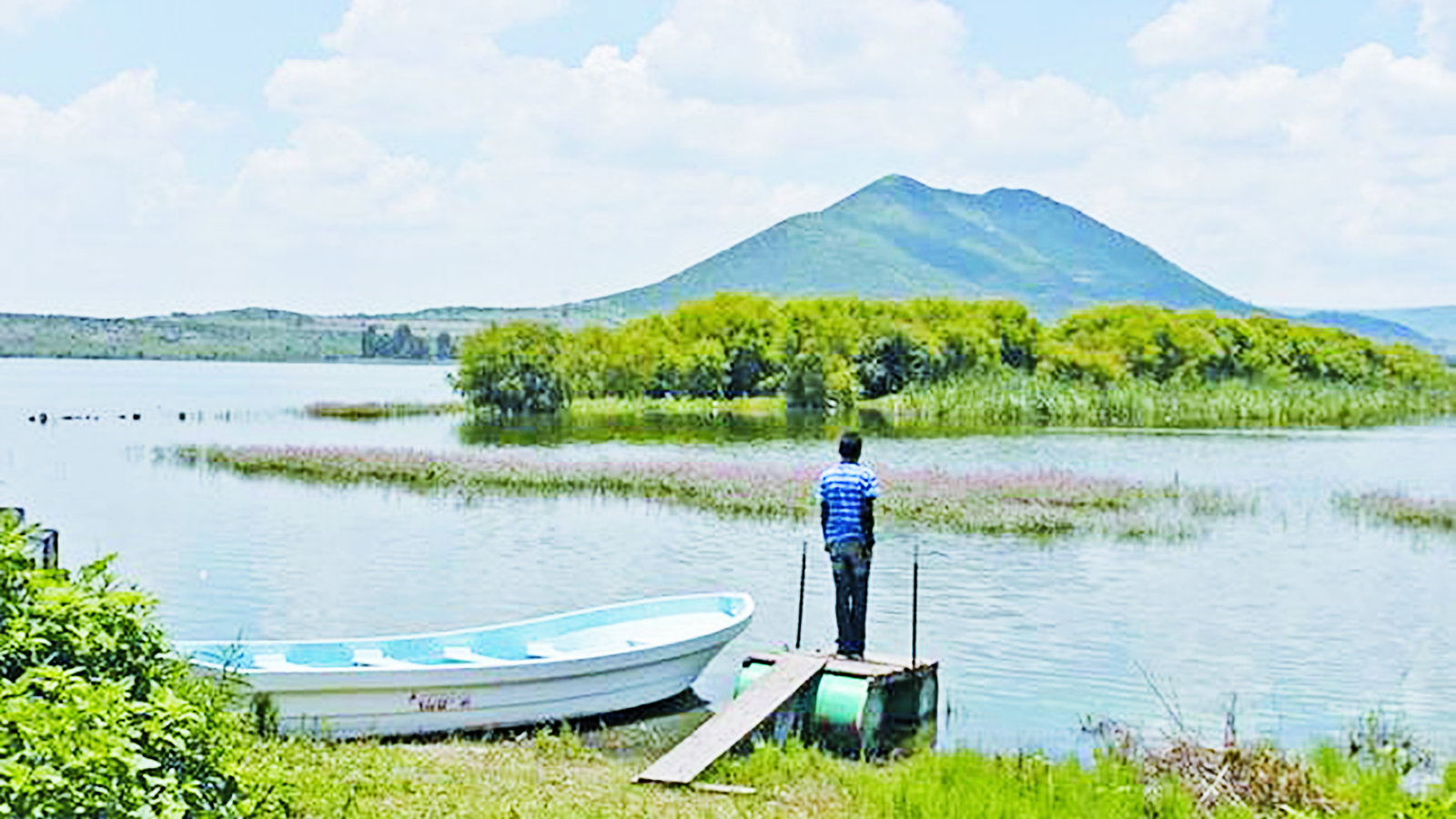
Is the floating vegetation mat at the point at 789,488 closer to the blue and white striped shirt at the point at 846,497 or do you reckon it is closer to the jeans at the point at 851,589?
the jeans at the point at 851,589

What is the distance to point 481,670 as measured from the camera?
14398 millimetres

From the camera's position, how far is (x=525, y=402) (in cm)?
8381

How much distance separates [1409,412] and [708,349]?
1487 inches

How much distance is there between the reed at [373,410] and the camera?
Result: 78162 millimetres

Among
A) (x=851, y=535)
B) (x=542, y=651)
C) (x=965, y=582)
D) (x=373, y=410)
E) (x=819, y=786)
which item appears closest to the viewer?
(x=819, y=786)

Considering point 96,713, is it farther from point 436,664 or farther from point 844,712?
point 436,664

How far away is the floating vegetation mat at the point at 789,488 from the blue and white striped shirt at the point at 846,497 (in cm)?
1700

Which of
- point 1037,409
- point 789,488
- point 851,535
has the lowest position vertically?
point 789,488

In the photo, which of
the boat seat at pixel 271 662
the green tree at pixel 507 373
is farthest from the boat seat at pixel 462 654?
the green tree at pixel 507 373

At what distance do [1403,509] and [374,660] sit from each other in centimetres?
2757

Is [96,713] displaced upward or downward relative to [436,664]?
upward

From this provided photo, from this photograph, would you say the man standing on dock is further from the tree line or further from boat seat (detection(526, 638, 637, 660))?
the tree line

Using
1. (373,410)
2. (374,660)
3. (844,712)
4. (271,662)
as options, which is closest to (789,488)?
(374,660)

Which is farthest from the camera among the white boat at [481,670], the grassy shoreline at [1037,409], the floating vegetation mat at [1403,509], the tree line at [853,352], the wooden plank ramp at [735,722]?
the tree line at [853,352]
